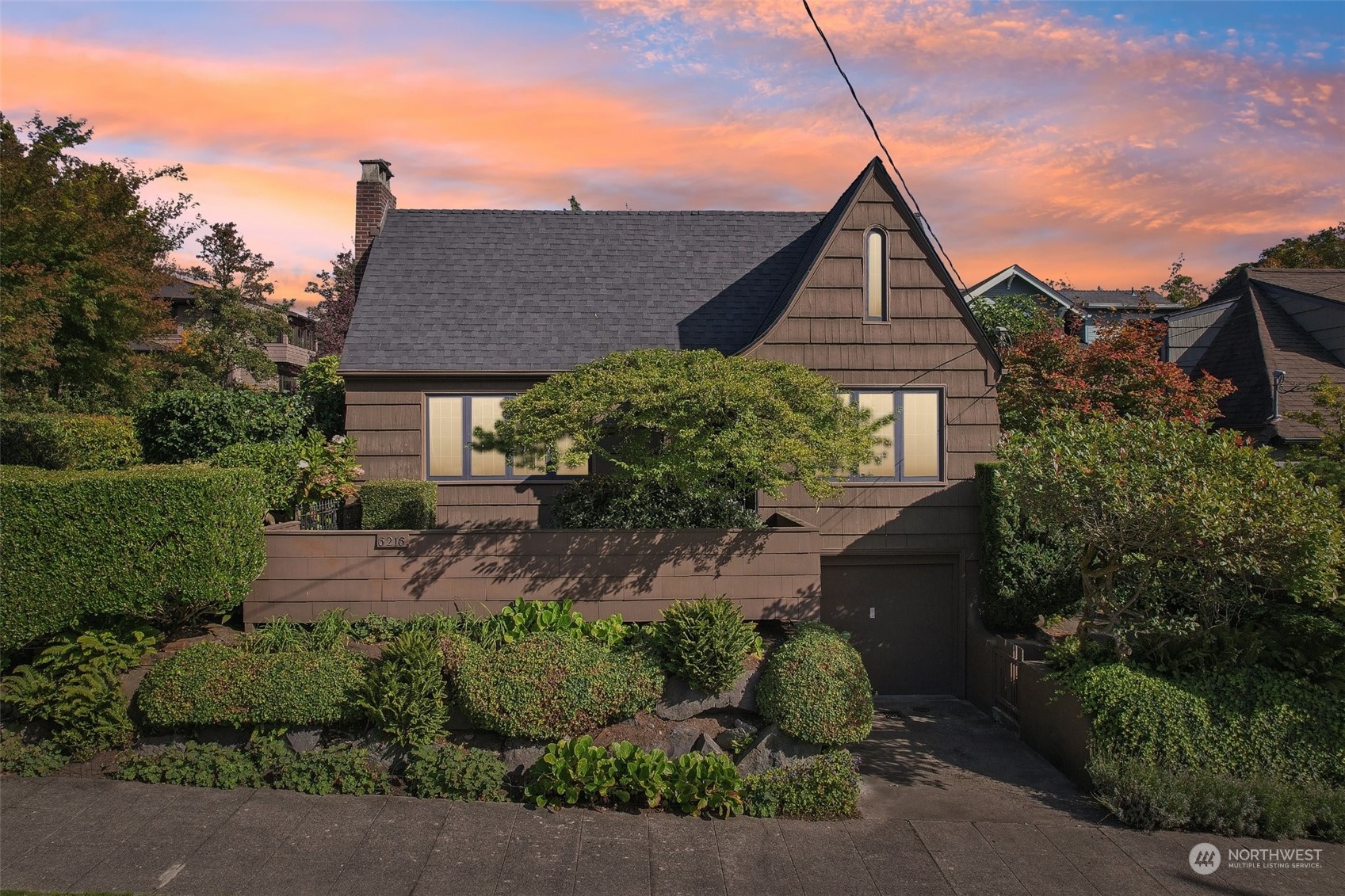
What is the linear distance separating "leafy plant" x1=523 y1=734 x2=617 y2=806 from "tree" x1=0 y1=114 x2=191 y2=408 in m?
9.59

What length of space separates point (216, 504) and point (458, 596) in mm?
2962

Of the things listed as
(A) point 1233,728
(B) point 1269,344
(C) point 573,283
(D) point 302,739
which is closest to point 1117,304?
(B) point 1269,344

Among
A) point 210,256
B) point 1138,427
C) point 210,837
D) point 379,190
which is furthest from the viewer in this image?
point 210,256

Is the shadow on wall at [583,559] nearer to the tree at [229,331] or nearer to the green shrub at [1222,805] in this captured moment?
the green shrub at [1222,805]

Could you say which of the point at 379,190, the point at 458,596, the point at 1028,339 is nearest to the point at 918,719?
the point at 458,596

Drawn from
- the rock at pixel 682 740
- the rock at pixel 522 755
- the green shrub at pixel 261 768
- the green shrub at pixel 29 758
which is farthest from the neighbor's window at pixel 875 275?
the green shrub at pixel 29 758

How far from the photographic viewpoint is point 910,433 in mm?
14625

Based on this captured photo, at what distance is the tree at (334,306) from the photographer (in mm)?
35469

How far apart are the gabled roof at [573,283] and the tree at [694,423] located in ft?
9.24

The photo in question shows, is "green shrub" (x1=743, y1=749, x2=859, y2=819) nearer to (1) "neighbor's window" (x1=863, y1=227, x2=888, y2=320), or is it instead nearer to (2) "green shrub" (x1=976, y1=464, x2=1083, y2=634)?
(2) "green shrub" (x1=976, y1=464, x2=1083, y2=634)

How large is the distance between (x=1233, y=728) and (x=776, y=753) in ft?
16.9

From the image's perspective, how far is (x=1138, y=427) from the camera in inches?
424

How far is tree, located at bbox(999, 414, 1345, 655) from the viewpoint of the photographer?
9.59 meters

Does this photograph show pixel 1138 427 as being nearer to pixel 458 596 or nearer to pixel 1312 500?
pixel 1312 500
